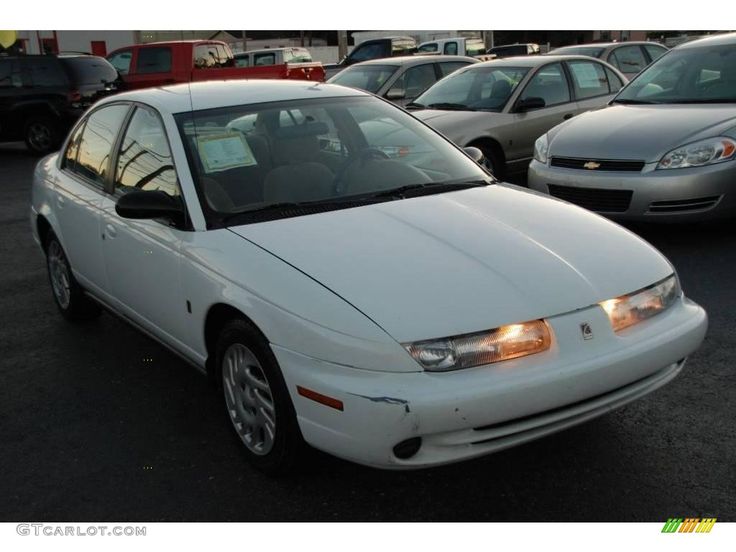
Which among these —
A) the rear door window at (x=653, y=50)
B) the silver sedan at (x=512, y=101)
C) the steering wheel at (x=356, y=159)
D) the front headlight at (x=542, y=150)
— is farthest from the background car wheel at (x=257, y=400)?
the rear door window at (x=653, y=50)

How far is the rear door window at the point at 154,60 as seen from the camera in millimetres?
17250

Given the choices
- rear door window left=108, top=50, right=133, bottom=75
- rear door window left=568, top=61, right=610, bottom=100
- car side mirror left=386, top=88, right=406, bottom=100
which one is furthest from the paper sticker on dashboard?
rear door window left=108, top=50, right=133, bottom=75

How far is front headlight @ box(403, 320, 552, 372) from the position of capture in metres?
2.75

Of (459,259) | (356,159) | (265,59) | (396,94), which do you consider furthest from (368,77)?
(265,59)

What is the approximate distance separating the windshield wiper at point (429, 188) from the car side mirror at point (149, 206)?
2.97 feet

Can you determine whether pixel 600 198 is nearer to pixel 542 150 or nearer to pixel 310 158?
pixel 542 150

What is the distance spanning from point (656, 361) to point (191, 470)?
1.93m

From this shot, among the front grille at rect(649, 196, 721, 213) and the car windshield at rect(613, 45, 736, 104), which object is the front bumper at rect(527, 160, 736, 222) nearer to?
the front grille at rect(649, 196, 721, 213)

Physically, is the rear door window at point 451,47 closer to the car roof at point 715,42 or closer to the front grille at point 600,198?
the car roof at point 715,42

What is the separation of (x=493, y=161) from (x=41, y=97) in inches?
379

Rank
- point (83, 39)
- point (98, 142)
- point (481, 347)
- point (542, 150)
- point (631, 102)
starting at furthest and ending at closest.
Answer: point (83, 39) < point (631, 102) < point (542, 150) < point (98, 142) < point (481, 347)

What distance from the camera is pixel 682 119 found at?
6.53m

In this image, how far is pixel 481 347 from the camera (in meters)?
2.80

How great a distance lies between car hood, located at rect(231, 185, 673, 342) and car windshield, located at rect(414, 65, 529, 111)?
206 inches
